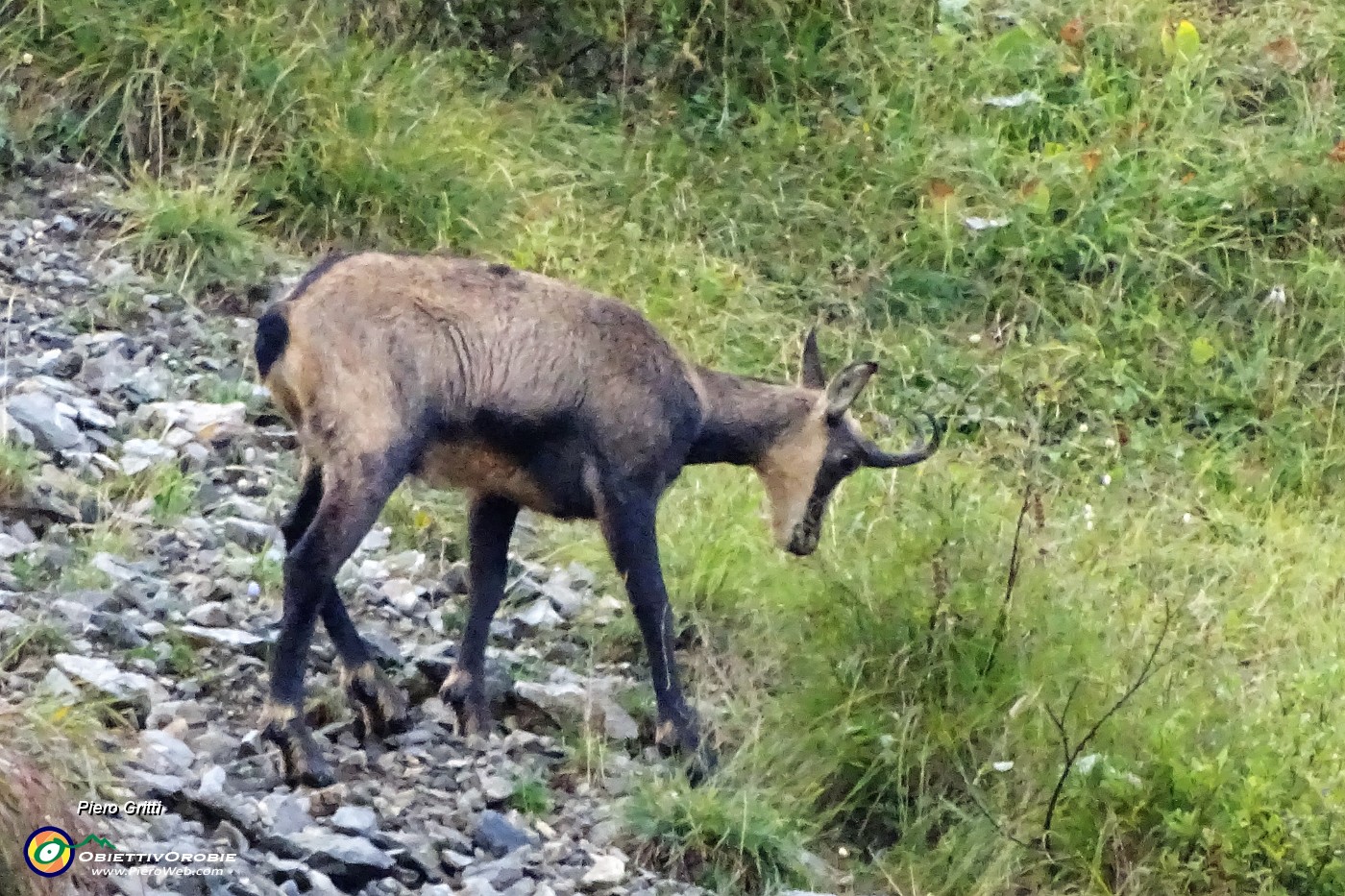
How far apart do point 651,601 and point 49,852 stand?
76.7 inches

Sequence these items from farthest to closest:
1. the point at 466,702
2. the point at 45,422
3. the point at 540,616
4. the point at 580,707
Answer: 1. the point at 45,422
2. the point at 540,616
3. the point at 580,707
4. the point at 466,702

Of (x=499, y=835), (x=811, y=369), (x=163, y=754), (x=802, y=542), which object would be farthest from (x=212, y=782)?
(x=811, y=369)

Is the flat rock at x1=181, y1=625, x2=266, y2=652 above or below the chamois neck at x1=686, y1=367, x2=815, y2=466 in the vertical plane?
below

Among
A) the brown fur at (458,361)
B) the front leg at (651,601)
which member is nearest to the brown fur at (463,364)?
the brown fur at (458,361)

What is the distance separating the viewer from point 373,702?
15.3ft

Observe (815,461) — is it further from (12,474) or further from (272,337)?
(12,474)

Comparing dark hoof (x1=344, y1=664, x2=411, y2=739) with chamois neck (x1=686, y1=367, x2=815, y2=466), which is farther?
chamois neck (x1=686, y1=367, x2=815, y2=466)

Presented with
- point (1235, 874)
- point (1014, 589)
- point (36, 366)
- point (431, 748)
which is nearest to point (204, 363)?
point (36, 366)

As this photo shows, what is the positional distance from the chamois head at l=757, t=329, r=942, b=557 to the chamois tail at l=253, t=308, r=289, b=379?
159 cm

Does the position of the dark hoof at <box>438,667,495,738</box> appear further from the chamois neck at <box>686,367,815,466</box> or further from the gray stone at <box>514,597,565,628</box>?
the chamois neck at <box>686,367,815,466</box>

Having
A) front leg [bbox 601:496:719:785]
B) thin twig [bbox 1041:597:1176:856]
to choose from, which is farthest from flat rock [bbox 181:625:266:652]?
thin twig [bbox 1041:597:1176:856]

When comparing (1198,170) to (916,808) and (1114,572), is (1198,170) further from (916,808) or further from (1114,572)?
(916,808)

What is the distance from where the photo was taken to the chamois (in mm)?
4273

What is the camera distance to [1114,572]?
5.98m
